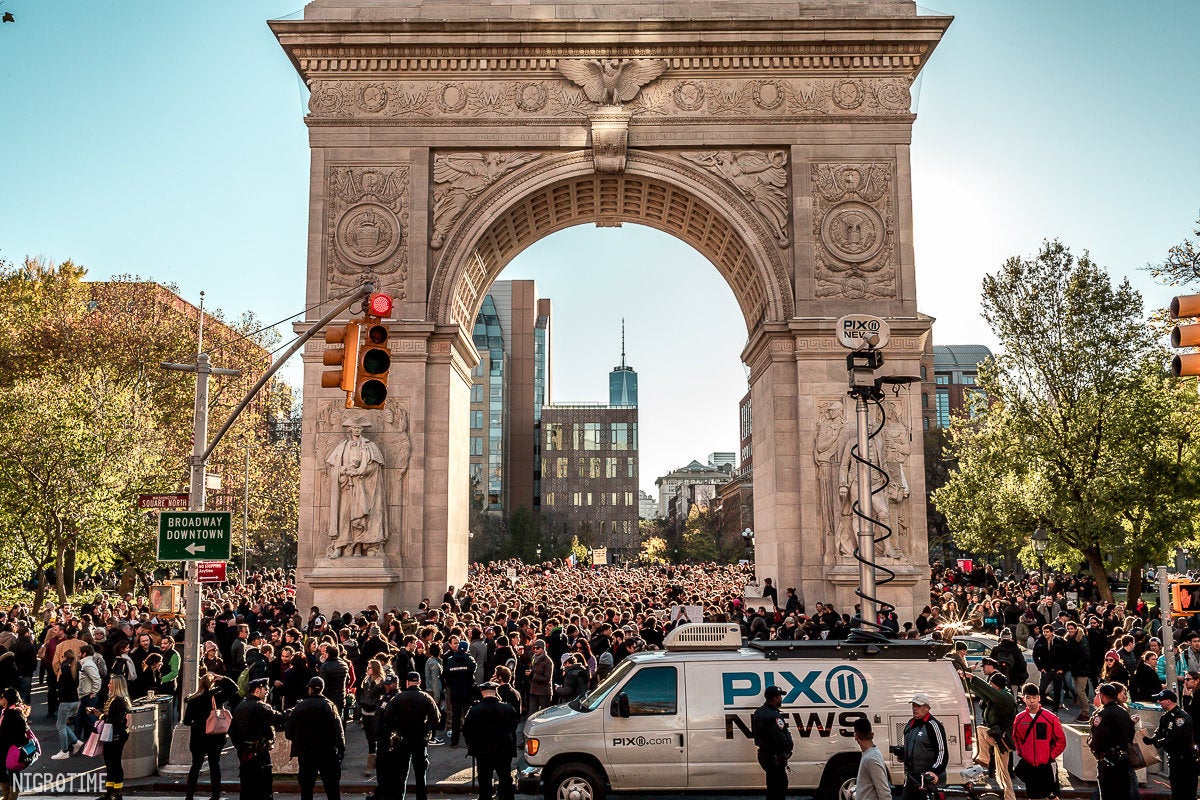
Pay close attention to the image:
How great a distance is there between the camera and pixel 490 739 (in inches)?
451

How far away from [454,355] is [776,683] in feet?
60.2

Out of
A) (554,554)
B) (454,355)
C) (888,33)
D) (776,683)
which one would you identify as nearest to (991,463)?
(888,33)

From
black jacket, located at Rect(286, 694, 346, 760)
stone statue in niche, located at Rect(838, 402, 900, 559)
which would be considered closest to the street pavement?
black jacket, located at Rect(286, 694, 346, 760)

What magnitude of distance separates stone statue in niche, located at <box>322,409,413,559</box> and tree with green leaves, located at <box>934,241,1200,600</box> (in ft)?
68.3

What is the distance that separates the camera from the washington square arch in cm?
2656

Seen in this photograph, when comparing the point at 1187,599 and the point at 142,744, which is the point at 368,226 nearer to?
the point at 142,744

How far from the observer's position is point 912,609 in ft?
82.3

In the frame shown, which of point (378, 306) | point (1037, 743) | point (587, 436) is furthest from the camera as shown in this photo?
point (587, 436)

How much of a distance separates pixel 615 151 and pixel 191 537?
1742cm

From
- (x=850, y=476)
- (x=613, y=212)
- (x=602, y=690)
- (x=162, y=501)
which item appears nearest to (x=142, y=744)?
(x=162, y=501)

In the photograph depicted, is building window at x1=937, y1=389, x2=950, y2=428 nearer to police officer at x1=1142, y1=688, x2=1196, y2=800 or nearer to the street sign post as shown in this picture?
police officer at x1=1142, y1=688, x2=1196, y2=800

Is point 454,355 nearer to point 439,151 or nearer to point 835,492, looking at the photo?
point 439,151

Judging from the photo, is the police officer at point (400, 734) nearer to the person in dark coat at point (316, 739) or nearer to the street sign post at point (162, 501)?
the person in dark coat at point (316, 739)

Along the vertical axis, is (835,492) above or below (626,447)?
below
